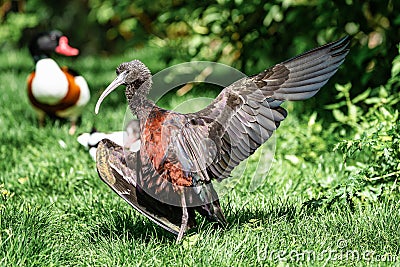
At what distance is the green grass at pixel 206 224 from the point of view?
2436mm

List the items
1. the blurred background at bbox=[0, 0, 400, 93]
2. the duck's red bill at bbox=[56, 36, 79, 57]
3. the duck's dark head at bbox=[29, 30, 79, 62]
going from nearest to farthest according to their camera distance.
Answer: the blurred background at bbox=[0, 0, 400, 93] < the duck's dark head at bbox=[29, 30, 79, 62] < the duck's red bill at bbox=[56, 36, 79, 57]

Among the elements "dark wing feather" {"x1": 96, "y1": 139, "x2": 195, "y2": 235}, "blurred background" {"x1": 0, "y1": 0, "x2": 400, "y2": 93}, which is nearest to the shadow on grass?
"dark wing feather" {"x1": 96, "y1": 139, "x2": 195, "y2": 235}

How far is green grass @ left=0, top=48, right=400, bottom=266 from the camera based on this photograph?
2.44m

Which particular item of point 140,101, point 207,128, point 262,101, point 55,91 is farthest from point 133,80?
point 55,91

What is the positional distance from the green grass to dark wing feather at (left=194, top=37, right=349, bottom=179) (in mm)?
364

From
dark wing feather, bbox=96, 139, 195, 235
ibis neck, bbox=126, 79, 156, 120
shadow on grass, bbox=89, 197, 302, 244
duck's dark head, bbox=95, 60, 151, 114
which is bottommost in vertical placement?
shadow on grass, bbox=89, 197, 302, 244

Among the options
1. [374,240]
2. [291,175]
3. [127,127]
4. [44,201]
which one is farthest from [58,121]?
[374,240]

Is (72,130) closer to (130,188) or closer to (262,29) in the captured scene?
(262,29)

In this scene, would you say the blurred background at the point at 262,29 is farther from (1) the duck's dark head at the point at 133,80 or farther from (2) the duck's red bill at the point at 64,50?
(1) the duck's dark head at the point at 133,80

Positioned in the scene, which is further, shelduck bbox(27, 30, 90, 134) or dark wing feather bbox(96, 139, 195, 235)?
shelduck bbox(27, 30, 90, 134)

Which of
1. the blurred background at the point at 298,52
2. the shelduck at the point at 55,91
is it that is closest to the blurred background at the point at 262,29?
the blurred background at the point at 298,52

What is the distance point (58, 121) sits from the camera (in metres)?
4.75

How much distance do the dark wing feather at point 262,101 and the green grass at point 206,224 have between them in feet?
1.19

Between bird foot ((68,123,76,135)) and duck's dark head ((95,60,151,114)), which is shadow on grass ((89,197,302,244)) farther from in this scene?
bird foot ((68,123,76,135))
